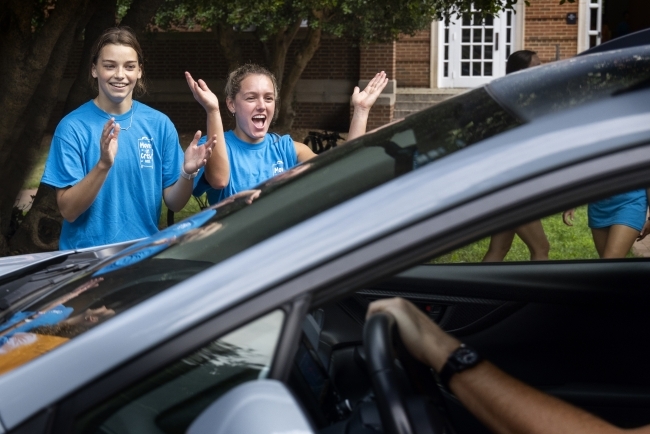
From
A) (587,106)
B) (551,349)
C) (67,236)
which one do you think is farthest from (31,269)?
(587,106)

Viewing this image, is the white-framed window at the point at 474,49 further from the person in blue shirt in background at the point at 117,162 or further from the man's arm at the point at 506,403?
the man's arm at the point at 506,403

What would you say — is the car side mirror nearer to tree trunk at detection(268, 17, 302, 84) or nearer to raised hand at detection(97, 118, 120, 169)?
raised hand at detection(97, 118, 120, 169)

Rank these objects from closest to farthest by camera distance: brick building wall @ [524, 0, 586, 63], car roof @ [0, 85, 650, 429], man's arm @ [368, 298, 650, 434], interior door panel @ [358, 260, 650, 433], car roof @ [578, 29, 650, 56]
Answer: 1. car roof @ [0, 85, 650, 429]
2. man's arm @ [368, 298, 650, 434]
3. car roof @ [578, 29, 650, 56]
4. interior door panel @ [358, 260, 650, 433]
5. brick building wall @ [524, 0, 586, 63]

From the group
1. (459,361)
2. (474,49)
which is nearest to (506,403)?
(459,361)

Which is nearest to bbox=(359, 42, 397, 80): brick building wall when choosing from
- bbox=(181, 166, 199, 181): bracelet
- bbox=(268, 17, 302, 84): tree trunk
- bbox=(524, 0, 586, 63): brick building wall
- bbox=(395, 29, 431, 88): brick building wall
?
bbox=(395, 29, 431, 88): brick building wall

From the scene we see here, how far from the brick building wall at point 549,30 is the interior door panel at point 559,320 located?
20904mm

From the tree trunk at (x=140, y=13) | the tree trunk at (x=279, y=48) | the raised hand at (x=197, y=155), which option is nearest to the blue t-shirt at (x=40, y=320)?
the raised hand at (x=197, y=155)

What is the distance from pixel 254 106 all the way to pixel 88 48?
411 centimetres

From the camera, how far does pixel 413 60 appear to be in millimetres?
23172

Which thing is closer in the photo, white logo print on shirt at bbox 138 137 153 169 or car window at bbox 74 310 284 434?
car window at bbox 74 310 284 434

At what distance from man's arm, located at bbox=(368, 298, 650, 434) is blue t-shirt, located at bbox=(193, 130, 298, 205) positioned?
2.07 metres

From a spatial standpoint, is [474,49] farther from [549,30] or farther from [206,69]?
[206,69]

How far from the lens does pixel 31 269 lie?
276 centimetres

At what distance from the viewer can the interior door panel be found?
255 cm
